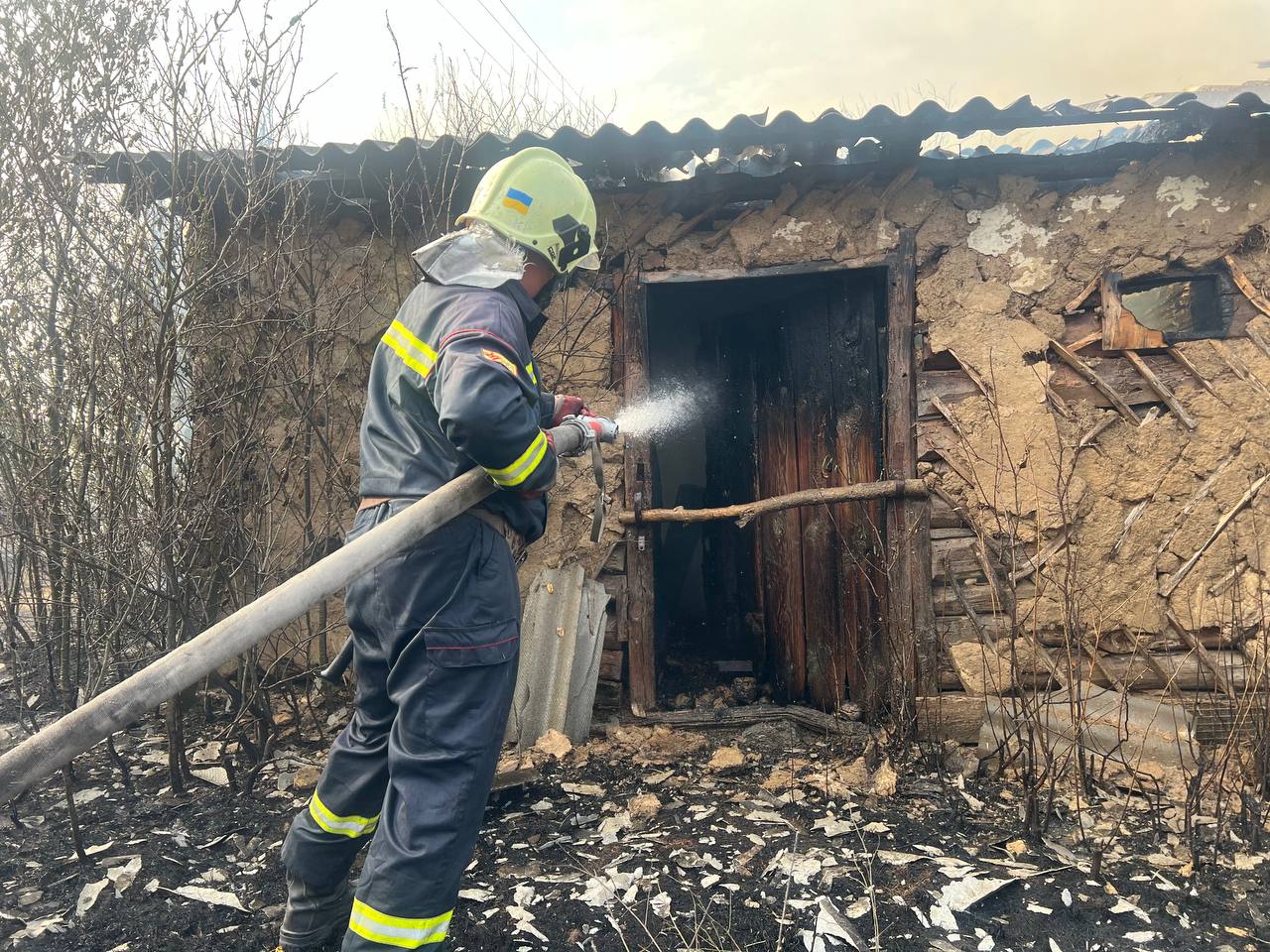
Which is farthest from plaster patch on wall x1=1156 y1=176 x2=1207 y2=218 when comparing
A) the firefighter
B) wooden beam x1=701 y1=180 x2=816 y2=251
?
the firefighter

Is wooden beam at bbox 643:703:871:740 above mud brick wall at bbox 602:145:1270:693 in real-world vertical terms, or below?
below

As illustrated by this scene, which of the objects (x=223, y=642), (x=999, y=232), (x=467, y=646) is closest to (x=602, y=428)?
(x=467, y=646)

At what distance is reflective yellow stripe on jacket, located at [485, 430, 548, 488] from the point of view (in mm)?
2176

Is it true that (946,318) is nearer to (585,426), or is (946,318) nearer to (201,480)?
(585,426)

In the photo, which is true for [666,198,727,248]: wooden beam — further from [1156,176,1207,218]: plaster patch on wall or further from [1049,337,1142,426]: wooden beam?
[1156,176,1207,218]: plaster patch on wall

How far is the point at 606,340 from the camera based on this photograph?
4586mm

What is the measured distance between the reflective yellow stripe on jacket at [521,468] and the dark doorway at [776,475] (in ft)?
8.09

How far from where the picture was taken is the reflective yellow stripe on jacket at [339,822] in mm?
2398

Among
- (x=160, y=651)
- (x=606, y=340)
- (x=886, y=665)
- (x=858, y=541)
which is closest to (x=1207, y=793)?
(x=886, y=665)

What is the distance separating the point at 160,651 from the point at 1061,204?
503 centimetres

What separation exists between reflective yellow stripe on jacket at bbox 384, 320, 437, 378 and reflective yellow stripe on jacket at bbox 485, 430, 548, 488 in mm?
378

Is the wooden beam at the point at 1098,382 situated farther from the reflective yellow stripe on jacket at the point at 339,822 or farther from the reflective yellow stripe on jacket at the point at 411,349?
the reflective yellow stripe on jacket at the point at 339,822

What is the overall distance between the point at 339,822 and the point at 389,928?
1.49ft

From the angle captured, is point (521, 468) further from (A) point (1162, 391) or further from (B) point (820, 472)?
(A) point (1162, 391)
